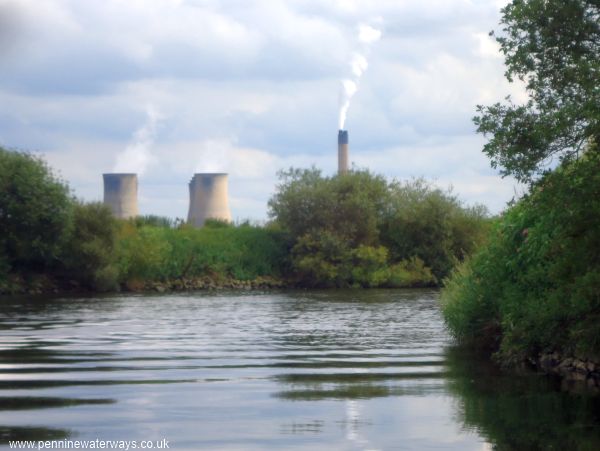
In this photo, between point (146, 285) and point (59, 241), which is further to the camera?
point (146, 285)

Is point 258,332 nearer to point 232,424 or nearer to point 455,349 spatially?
point 455,349

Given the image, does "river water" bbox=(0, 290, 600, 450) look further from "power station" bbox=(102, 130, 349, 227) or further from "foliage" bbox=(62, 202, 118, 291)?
"power station" bbox=(102, 130, 349, 227)

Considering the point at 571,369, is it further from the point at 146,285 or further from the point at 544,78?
the point at 146,285

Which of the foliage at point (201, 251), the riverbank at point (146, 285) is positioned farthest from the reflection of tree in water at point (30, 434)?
the foliage at point (201, 251)

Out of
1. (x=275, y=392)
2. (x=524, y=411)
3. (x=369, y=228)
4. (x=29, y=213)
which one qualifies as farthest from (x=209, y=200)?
(x=524, y=411)

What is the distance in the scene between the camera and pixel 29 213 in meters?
67.8

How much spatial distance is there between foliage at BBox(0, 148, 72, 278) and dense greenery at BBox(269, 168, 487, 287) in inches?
704

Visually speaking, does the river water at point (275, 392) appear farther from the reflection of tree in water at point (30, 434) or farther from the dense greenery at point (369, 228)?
the dense greenery at point (369, 228)

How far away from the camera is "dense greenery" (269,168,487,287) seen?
80125 mm

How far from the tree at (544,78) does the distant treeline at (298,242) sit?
51.5m

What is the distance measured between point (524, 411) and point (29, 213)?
176 feet

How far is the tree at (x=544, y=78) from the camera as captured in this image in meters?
19.4

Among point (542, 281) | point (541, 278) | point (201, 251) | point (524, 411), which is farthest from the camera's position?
point (201, 251)

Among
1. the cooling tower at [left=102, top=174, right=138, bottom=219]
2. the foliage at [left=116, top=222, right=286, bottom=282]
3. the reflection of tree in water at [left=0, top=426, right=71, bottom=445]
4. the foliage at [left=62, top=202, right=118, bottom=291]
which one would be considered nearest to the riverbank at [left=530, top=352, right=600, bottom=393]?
the reflection of tree in water at [left=0, top=426, right=71, bottom=445]
